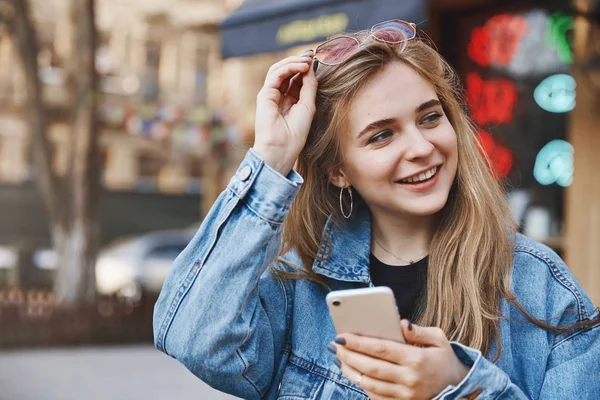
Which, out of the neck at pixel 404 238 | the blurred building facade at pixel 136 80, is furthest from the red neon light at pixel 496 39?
the blurred building facade at pixel 136 80

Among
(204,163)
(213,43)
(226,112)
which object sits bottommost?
(204,163)

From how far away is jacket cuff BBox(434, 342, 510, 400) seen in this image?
1.48 metres

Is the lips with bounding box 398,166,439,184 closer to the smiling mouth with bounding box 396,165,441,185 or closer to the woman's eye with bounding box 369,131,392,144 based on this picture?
the smiling mouth with bounding box 396,165,441,185

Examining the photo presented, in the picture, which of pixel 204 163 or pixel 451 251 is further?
pixel 204 163

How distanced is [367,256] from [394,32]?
0.58 meters

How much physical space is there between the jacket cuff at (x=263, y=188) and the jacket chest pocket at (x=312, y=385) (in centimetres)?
39

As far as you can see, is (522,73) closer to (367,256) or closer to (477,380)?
(367,256)

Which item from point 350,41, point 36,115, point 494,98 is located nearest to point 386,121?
point 350,41

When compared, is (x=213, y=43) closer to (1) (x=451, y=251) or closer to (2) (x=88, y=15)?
(2) (x=88, y=15)

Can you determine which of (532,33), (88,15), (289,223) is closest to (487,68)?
(532,33)

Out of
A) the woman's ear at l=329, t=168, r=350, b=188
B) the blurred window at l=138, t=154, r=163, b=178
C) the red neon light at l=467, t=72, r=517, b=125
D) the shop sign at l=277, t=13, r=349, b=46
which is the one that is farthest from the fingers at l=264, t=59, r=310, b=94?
the blurred window at l=138, t=154, r=163, b=178

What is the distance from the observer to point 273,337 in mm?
1877

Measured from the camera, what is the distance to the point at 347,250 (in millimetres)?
1946

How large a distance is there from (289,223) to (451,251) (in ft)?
1.50
